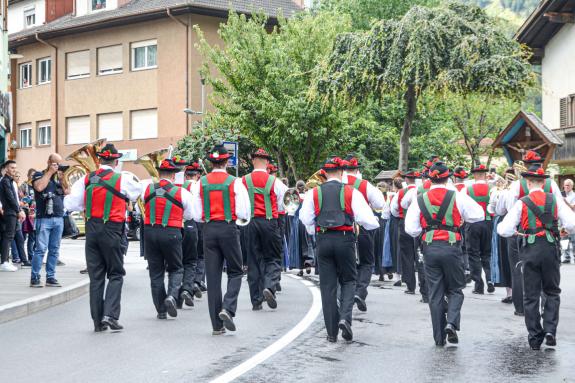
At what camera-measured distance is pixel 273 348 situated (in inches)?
380

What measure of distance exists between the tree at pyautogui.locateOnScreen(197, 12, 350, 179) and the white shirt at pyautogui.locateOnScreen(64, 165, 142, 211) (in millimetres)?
21799

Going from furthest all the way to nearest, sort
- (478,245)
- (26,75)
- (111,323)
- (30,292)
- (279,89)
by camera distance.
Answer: (26,75), (279,89), (478,245), (30,292), (111,323)

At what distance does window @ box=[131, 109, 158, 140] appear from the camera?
46844 mm

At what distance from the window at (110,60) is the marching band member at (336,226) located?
38676 millimetres

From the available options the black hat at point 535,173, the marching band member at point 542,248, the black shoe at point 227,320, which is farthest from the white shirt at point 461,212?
the black shoe at point 227,320

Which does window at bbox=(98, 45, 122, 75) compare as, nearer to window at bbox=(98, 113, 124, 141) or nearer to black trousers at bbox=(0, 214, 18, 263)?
window at bbox=(98, 113, 124, 141)

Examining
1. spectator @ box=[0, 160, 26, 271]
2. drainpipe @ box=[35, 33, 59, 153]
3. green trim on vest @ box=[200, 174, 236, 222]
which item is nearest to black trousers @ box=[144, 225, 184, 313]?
green trim on vest @ box=[200, 174, 236, 222]

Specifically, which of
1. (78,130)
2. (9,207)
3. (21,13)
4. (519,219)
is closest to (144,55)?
(78,130)

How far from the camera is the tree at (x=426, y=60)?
28328 mm

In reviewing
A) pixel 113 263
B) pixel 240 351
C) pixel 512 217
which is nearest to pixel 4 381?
pixel 240 351

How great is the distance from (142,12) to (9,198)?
28.6 m

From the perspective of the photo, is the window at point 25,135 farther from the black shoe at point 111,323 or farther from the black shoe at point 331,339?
the black shoe at point 331,339

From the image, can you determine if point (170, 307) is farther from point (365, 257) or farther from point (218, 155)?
point (365, 257)

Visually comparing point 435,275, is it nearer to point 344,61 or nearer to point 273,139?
point 344,61
